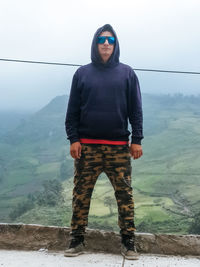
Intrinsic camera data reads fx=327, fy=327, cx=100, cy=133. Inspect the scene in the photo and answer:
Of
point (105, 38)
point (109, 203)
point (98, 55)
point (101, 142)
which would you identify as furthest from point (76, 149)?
point (109, 203)

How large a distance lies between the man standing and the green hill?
109 feet

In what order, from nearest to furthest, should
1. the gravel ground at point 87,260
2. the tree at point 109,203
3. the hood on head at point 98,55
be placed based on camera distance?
1. the gravel ground at point 87,260
2. the hood on head at point 98,55
3. the tree at point 109,203

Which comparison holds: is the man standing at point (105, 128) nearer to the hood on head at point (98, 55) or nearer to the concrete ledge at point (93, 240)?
the hood on head at point (98, 55)

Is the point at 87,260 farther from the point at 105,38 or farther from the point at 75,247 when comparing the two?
the point at 105,38

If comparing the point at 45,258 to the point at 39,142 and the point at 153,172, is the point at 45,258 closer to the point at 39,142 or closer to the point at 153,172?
the point at 153,172

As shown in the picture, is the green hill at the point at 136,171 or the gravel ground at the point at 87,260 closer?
the gravel ground at the point at 87,260

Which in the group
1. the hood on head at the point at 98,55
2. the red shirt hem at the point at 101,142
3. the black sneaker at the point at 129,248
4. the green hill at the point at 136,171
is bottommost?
the green hill at the point at 136,171

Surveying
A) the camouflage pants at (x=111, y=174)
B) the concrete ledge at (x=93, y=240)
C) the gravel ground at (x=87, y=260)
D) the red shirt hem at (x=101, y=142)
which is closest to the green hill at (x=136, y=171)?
the concrete ledge at (x=93, y=240)

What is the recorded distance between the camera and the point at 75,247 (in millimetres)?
2166

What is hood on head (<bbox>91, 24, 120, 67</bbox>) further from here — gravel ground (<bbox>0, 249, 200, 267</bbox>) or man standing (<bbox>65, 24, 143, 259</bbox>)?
gravel ground (<bbox>0, 249, 200, 267</bbox>)

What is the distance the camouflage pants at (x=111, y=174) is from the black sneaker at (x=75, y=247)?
213 mm

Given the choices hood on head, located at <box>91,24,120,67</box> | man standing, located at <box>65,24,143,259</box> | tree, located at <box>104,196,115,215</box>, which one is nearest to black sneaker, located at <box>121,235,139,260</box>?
man standing, located at <box>65,24,143,259</box>

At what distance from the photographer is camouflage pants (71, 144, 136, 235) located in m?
2.10

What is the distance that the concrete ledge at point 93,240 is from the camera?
2.25 meters
